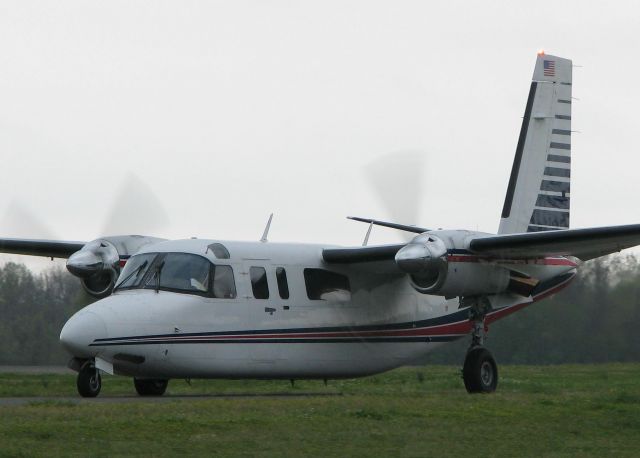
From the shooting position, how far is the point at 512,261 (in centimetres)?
2081

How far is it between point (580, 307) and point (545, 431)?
17750 mm

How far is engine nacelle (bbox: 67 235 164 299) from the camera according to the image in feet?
69.2

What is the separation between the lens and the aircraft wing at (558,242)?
19.1 meters

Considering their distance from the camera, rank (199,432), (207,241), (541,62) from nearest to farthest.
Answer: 1. (199,432)
2. (207,241)
3. (541,62)

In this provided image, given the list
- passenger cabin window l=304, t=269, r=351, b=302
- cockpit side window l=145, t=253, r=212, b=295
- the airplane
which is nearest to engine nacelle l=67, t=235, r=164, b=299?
the airplane

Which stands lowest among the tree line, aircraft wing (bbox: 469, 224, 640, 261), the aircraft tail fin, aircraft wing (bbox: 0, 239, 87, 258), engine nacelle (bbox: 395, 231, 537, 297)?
the tree line

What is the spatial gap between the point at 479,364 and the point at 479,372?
14 centimetres

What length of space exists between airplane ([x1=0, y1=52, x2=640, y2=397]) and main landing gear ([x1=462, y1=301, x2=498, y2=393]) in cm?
3

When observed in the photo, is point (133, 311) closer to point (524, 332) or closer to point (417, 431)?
point (417, 431)

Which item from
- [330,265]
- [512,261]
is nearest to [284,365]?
[330,265]

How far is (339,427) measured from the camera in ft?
45.5

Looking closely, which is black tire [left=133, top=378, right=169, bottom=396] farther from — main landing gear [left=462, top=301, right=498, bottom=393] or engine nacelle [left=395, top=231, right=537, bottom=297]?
main landing gear [left=462, top=301, right=498, bottom=393]

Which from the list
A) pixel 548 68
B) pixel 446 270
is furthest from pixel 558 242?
pixel 548 68

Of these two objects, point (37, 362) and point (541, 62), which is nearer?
point (541, 62)
